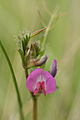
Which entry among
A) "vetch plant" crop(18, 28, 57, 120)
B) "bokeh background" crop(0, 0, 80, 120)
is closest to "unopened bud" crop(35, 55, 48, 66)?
"vetch plant" crop(18, 28, 57, 120)

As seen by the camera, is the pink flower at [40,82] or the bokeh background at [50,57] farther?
the bokeh background at [50,57]

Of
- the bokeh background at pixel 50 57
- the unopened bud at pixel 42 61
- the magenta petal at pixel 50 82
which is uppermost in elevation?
the unopened bud at pixel 42 61

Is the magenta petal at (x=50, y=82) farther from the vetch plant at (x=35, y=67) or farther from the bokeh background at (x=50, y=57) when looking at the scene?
the bokeh background at (x=50, y=57)

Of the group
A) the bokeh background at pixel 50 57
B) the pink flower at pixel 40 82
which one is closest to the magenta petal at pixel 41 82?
the pink flower at pixel 40 82

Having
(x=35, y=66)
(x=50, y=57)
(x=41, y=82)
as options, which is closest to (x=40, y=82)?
(x=41, y=82)

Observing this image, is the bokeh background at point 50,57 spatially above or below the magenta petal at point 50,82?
below

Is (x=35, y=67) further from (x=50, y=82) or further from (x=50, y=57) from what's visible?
(x=50, y=57)

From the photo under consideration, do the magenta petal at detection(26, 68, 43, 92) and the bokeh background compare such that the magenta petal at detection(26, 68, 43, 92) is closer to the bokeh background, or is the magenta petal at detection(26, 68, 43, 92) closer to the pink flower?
the pink flower
